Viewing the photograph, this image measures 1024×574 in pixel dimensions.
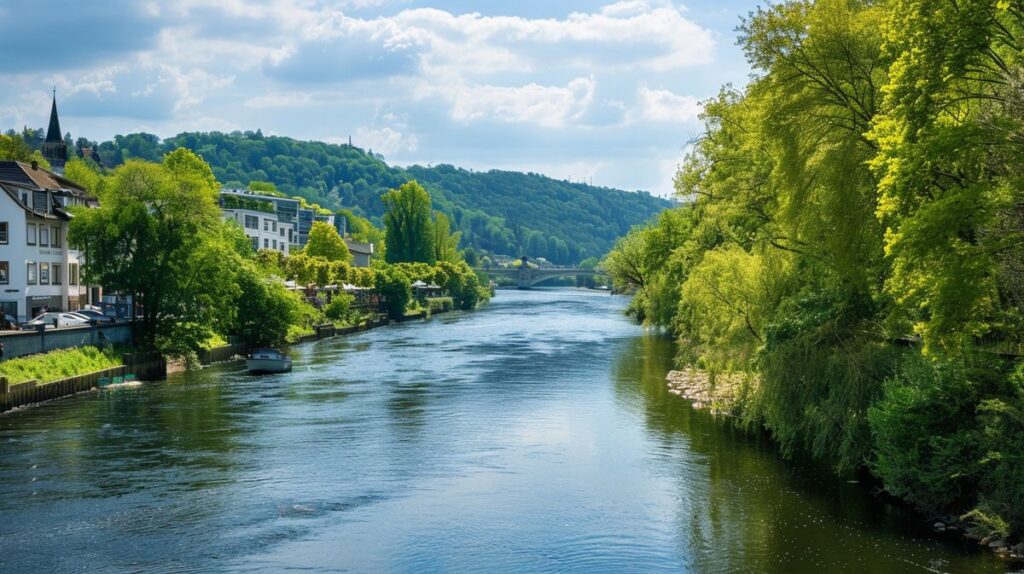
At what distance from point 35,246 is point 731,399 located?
49087 millimetres

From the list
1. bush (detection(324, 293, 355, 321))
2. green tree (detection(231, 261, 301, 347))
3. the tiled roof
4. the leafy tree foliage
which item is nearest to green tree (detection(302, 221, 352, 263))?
bush (detection(324, 293, 355, 321))

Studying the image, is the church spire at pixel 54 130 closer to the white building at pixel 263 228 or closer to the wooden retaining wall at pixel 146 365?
the white building at pixel 263 228

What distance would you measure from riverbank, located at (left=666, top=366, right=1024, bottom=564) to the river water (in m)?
0.66

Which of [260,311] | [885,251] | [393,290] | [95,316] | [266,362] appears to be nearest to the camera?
[885,251]

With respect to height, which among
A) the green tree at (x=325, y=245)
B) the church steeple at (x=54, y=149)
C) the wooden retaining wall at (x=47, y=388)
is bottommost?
the wooden retaining wall at (x=47, y=388)

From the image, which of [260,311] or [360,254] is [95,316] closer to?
[260,311]

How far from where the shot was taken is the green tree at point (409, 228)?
156 metres

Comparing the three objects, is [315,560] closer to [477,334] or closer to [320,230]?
[477,334]

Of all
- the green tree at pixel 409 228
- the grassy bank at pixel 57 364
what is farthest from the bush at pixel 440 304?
the grassy bank at pixel 57 364

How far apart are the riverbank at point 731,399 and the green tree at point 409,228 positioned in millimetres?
98350

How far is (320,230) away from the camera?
5177 inches

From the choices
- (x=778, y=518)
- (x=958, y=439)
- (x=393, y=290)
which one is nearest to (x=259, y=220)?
(x=393, y=290)

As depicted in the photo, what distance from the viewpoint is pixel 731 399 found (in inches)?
1777

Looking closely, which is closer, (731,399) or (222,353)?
(731,399)
